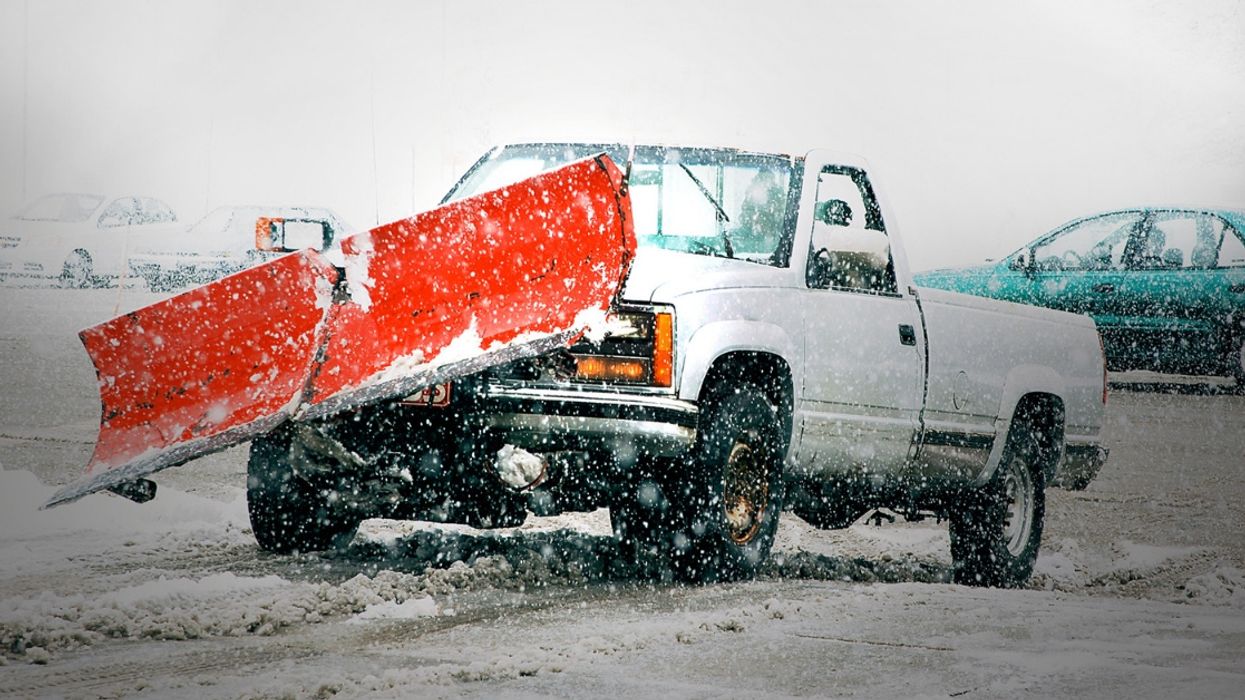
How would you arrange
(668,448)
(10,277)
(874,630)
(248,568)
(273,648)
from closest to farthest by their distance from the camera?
(273,648), (874,630), (668,448), (248,568), (10,277)

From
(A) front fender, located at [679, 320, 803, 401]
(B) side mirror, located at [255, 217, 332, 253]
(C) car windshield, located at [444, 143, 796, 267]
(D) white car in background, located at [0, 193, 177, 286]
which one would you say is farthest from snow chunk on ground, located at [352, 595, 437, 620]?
(D) white car in background, located at [0, 193, 177, 286]

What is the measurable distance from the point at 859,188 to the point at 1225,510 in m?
3.54

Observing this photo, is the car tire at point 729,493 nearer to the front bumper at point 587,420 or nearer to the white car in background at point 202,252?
the front bumper at point 587,420

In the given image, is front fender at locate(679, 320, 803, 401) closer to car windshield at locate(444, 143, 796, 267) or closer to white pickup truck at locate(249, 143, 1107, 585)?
white pickup truck at locate(249, 143, 1107, 585)

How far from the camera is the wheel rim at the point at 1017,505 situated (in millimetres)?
8461

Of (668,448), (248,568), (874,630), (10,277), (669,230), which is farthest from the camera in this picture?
(10,277)

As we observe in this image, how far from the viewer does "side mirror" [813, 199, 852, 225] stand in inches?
289

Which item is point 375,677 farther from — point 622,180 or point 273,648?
point 622,180

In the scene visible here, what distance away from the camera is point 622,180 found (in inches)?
258

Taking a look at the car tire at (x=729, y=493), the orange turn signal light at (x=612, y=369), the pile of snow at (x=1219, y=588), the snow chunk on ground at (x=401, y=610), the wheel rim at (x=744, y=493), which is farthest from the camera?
the pile of snow at (x=1219, y=588)

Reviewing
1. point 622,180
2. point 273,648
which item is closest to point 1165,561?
point 622,180

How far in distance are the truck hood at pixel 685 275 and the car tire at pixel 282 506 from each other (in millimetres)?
1522

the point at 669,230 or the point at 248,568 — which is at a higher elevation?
the point at 669,230

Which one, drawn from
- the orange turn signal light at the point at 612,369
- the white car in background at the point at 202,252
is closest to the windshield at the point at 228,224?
the white car in background at the point at 202,252
